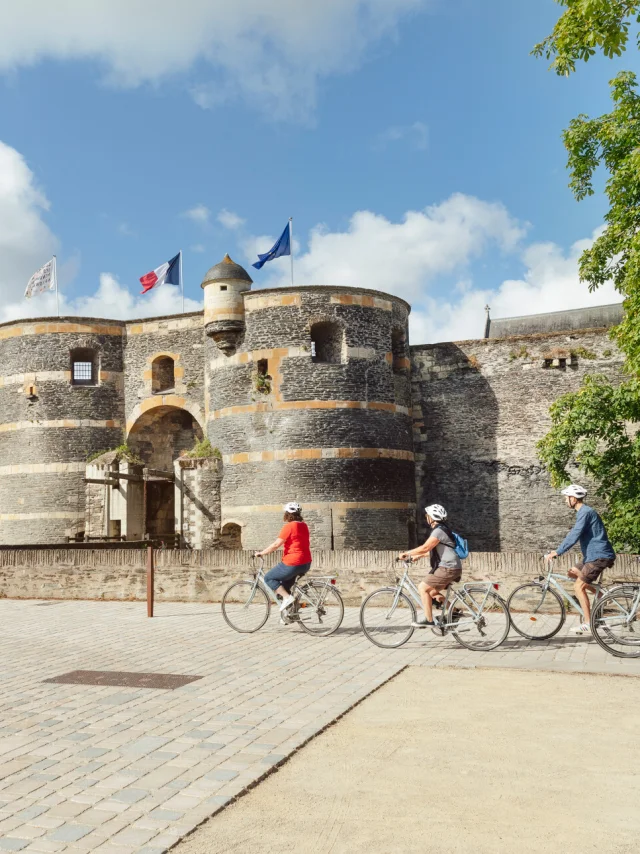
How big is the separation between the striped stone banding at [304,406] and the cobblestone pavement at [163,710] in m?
12.2

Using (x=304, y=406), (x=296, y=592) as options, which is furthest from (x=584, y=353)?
(x=296, y=592)

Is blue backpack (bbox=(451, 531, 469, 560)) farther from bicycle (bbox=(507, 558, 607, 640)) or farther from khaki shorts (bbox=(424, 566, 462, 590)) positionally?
bicycle (bbox=(507, 558, 607, 640))

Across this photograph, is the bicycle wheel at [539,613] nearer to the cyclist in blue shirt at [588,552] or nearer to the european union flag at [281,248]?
the cyclist in blue shirt at [588,552]

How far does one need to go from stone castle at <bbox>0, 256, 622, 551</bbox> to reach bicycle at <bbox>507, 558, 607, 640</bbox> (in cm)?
1336

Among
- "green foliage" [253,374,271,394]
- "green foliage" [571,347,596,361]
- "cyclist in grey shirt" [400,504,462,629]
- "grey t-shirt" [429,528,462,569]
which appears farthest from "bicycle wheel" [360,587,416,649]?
"green foliage" [571,347,596,361]

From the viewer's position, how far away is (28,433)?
87.4 ft

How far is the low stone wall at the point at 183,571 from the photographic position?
1184cm

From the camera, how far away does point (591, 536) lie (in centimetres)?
898

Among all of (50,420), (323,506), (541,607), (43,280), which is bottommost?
(541,607)

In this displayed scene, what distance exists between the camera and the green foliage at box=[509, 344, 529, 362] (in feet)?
84.0

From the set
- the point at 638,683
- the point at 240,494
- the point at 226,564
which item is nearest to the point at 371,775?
the point at 638,683

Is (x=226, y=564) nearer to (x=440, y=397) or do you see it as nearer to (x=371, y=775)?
(x=371, y=775)

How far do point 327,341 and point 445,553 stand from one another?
53.0ft

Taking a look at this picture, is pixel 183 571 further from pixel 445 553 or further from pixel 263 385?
pixel 263 385
